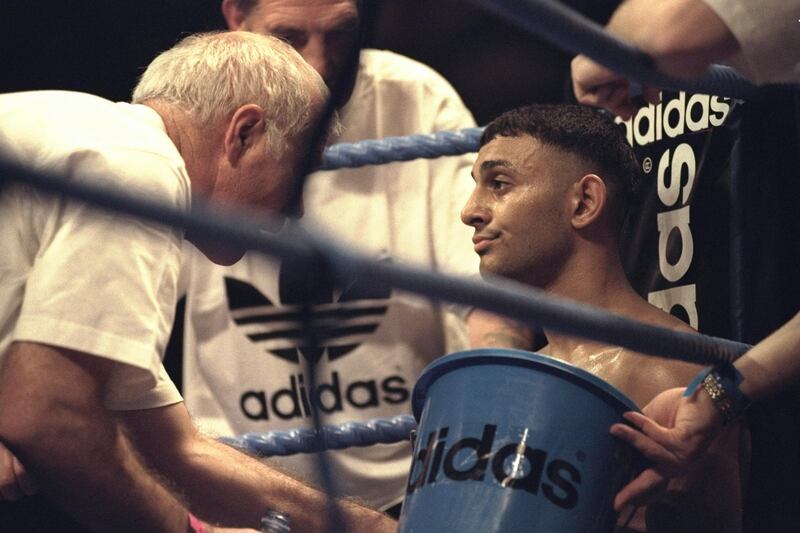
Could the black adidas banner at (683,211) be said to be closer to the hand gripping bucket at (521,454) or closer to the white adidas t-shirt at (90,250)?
the hand gripping bucket at (521,454)

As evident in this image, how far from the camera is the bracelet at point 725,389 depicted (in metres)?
1.16

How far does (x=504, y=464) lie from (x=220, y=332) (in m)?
1.17

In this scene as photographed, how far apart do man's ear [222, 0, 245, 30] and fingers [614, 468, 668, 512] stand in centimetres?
118

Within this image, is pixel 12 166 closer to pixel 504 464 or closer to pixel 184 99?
pixel 504 464

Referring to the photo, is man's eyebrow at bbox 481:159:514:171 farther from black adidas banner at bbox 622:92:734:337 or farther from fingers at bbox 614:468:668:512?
fingers at bbox 614:468:668:512

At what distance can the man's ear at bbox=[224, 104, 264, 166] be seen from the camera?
1.54 m

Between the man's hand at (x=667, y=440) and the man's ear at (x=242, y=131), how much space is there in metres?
0.59

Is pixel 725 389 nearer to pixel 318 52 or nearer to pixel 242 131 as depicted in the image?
pixel 242 131

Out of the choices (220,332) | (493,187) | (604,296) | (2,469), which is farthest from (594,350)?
(220,332)

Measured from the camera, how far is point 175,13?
229 centimetres

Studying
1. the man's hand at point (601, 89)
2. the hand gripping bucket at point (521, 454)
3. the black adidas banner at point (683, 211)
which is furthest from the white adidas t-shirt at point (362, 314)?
the hand gripping bucket at point (521, 454)

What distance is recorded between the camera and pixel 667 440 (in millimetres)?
1158

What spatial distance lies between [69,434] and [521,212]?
2.09 ft

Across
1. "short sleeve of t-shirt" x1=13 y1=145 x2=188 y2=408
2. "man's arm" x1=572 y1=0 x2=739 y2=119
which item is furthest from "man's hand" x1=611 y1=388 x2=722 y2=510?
A: "short sleeve of t-shirt" x1=13 y1=145 x2=188 y2=408
